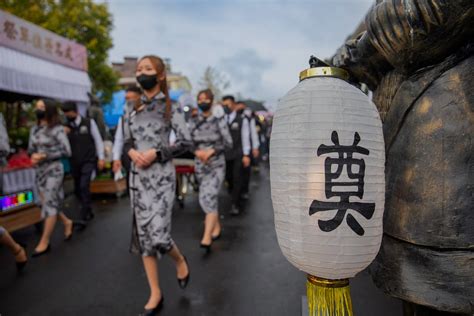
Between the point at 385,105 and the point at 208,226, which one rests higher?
the point at 385,105

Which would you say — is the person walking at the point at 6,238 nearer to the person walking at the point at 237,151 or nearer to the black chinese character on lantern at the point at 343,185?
the person walking at the point at 237,151

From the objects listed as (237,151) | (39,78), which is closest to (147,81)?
(237,151)

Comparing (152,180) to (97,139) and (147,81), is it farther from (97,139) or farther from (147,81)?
(97,139)

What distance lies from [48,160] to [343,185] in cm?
410

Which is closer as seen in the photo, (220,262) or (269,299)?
(269,299)

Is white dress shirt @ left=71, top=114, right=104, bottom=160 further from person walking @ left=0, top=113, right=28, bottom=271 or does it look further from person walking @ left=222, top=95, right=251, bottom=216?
person walking @ left=222, top=95, right=251, bottom=216

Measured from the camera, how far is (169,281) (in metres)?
3.54

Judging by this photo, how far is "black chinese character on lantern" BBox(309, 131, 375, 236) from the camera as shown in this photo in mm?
1399

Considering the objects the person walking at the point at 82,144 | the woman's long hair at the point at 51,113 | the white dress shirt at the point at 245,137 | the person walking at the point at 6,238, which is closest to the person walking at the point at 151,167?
the person walking at the point at 6,238

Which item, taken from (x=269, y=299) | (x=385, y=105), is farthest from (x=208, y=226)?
(x=385, y=105)

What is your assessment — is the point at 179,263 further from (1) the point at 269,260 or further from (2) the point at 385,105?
(2) the point at 385,105

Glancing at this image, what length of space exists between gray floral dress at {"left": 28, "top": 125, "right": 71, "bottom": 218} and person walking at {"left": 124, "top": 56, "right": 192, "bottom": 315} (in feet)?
6.55

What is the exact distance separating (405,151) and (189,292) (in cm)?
241

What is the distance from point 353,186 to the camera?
1.40 meters
